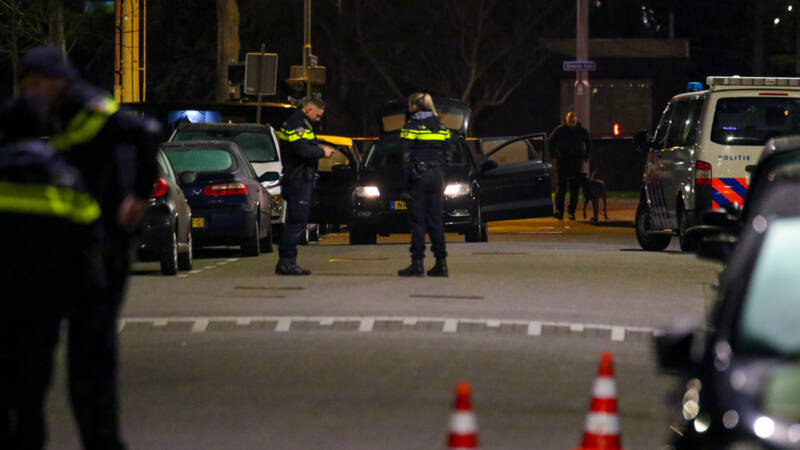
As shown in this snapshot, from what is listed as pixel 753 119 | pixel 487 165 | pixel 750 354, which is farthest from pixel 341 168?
pixel 750 354

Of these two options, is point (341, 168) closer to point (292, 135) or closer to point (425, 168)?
point (292, 135)

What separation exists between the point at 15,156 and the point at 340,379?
14.1 ft

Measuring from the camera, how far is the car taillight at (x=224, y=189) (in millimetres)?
20922

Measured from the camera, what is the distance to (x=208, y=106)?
94.7 feet

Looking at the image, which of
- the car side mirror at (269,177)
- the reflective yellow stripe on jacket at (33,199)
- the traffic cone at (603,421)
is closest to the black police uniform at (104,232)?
the reflective yellow stripe on jacket at (33,199)

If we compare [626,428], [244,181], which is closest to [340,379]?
[626,428]

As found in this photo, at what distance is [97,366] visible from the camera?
23.2 feet

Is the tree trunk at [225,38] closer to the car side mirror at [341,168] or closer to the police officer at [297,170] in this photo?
the car side mirror at [341,168]

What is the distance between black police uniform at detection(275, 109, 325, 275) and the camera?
17500 millimetres

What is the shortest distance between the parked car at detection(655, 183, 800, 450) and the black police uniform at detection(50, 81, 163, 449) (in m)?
2.43

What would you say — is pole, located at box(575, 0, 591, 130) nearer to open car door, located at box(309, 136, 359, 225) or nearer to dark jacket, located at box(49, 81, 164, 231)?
open car door, located at box(309, 136, 359, 225)

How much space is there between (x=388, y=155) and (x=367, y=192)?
3.42 feet

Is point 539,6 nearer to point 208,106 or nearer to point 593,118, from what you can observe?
point 593,118

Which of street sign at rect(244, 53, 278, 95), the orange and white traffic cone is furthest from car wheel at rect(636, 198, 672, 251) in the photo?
the orange and white traffic cone
